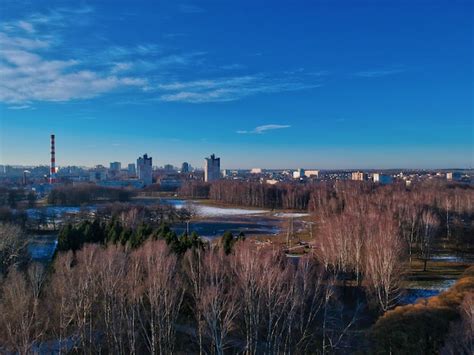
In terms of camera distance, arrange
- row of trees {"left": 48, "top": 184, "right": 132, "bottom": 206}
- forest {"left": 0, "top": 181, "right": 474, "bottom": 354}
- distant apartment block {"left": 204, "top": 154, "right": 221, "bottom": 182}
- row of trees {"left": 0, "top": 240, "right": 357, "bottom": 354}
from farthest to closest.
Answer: distant apartment block {"left": 204, "top": 154, "right": 221, "bottom": 182} → row of trees {"left": 48, "top": 184, "right": 132, "bottom": 206} → row of trees {"left": 0, "top": 240, "right": 357, "bottom": 354} → forest {"left": 0, "top": 181, "right": 474, "bottom": 354}

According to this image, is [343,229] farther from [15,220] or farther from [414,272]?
[15,220]

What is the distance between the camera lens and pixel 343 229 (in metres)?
22.5

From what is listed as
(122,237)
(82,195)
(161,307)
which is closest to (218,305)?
(161,307)

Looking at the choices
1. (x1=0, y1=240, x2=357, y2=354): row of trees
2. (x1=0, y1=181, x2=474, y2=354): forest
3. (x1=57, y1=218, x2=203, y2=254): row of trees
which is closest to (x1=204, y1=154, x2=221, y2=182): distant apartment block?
(x1=57, y1=218, x2=203, y2=254): row of trees

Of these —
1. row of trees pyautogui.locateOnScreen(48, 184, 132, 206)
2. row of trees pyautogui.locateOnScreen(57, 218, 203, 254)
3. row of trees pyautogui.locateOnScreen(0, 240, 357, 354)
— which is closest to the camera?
row of trees pyautogui.locateOnScreen(0, 240, 357, 354)

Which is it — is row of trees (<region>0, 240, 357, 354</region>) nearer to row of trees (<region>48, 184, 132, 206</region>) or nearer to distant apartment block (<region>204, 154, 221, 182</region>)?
row of trees (<region>48, 184, 132, 206</region>)

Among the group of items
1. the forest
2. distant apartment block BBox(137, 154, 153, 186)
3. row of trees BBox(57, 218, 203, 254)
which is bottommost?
the forest

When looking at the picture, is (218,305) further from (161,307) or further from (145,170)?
(145,170)

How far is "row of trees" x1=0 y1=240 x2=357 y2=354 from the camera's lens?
11305mm

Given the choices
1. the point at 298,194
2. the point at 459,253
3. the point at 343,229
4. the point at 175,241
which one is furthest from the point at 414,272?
the point at 298,194

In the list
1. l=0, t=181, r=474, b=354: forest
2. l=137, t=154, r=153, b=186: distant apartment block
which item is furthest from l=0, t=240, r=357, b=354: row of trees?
l=137, t=154, r=153, b=186: distant apartment block

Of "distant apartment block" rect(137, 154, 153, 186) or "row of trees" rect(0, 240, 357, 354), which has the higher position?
"distant apartment block" rect(137, 154, 153, 186)

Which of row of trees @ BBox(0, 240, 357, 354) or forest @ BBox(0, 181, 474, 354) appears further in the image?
row of trees @ BBox(0, 240, 357, 354)

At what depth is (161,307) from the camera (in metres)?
11.8
